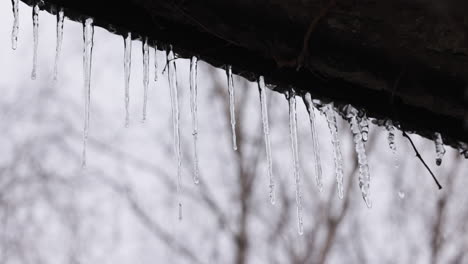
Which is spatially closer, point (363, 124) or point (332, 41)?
point (332, 41)

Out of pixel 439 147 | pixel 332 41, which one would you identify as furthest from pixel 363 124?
pixel 332 41

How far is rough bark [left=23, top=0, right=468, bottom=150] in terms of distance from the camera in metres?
1.80

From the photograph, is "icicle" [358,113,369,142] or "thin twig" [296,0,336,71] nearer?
"thin twig" [296,0,336,71]

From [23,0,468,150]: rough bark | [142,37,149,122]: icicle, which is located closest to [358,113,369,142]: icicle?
[23,0,468,150]: rough bark

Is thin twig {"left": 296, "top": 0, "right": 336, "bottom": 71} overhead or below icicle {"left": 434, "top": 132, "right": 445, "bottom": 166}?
overhead

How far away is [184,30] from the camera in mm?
1974

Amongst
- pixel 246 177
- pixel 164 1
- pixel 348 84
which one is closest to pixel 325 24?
pixel 348 84

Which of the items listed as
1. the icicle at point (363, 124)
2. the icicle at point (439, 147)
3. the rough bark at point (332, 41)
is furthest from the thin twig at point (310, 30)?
the icicle at point (439, 147)

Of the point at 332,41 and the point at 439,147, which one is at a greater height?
the point at 332,41

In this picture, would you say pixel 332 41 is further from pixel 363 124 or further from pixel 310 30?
pixel 363 124

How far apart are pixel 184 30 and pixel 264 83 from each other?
0.31m

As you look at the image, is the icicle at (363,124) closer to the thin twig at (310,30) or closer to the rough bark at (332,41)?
the rough bark at (332,41)

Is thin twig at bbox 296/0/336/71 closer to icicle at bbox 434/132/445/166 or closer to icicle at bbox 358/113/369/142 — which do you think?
icicle at bbox 358/113/369/142

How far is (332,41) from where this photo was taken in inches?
75.2
